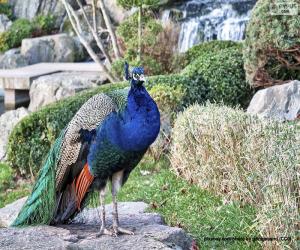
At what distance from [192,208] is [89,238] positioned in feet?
5.50

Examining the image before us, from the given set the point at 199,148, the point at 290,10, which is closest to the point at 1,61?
the point at 290,10

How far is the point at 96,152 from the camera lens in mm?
3643

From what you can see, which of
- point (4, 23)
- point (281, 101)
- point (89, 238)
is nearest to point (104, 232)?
point (89, 238)

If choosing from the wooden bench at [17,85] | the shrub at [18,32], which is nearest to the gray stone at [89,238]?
the wooden bench at [17,85]

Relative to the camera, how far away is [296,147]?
13.5 feet

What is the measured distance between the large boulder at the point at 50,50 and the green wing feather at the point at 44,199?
1085cm

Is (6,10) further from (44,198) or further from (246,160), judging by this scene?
(44,198)

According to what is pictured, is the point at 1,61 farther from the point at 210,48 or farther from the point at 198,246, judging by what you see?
the point at 198,246

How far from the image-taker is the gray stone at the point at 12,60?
1433 centimetres

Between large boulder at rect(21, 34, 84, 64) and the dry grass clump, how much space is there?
8.91 meters

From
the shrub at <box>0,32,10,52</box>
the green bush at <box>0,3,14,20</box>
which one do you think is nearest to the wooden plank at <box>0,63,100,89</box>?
the shrub at <box>0,32,10,52</box>

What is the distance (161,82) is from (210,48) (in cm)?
256

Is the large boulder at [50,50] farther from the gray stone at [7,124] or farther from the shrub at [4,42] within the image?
the gray stone at [7,124]

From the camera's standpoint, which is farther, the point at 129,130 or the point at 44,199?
the point at 44,199
